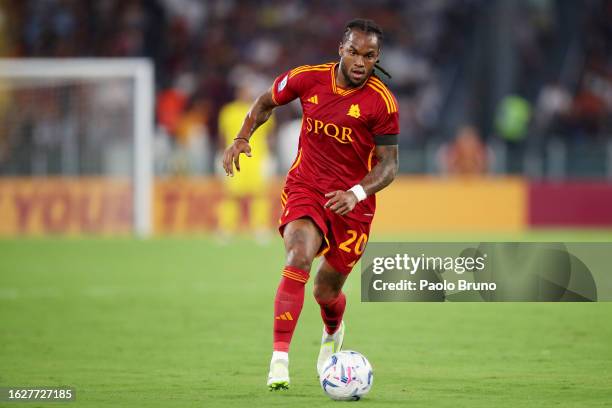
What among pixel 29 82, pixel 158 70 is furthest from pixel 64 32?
pixel 29 82

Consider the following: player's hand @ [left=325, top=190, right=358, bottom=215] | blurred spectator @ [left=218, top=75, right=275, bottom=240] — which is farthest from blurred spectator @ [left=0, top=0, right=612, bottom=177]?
player's hand @ [left=325, top=190, right=358, bottom=215]

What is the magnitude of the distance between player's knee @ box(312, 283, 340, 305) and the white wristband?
28.5 inches

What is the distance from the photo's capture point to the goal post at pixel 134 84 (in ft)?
69.5

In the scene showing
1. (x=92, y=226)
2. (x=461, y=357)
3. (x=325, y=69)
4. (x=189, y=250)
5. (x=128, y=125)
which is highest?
(x=128, y=125)

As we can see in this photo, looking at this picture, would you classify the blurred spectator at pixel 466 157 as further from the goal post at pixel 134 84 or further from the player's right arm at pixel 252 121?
the player's right arm at pixel 252 121

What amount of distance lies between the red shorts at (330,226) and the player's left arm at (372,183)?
0.17 meters

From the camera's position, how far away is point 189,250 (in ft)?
60.8

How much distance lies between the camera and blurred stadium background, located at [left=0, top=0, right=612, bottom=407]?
798cm

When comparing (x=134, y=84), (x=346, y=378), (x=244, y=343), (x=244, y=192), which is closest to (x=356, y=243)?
(x=346, y=378)

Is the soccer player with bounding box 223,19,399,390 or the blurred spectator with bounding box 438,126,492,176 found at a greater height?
the blurred spectator with bounding box 438,126,492,176

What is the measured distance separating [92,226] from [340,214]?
50.3ft

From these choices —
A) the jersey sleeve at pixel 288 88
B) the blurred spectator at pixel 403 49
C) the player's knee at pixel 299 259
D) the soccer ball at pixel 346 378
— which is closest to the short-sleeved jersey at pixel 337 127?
the jersey sleeve at pixel 288 88

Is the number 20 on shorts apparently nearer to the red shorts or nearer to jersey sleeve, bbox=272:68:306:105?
the red shorts

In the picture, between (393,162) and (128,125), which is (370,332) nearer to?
(393,162)
